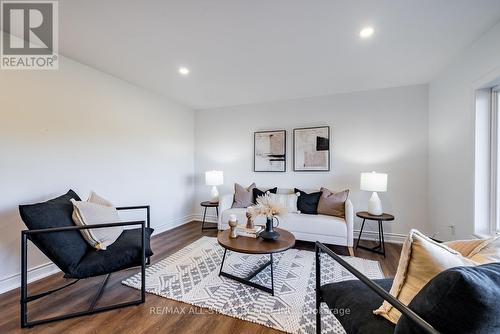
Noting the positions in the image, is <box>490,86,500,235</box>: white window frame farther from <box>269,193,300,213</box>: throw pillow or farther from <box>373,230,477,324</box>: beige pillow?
<box>269,193,300,213</box>: throw pillow

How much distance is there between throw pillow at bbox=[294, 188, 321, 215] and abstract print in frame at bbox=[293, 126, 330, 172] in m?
0.56

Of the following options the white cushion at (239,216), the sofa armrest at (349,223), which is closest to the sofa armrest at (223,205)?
the white cushion at (239,216)

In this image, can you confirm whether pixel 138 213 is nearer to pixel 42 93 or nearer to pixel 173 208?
pixel 173 208

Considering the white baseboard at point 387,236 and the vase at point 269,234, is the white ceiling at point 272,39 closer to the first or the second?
the vase at point 269,234

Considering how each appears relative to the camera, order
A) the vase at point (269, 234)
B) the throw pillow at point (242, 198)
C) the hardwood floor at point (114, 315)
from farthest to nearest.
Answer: the throw pillow at point (242, 198)
the vase at point (269, 234)
the hardwood floor at point (114, 315)

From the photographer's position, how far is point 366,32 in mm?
2021

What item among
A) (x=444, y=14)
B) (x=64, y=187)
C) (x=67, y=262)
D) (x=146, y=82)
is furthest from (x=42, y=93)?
(x=444, y=14)

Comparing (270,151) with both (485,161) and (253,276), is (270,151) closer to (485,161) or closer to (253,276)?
(253,276)

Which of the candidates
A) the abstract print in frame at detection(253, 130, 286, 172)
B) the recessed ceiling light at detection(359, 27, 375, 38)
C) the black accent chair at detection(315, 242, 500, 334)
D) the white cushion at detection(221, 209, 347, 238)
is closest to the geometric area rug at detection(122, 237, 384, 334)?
the white cushion at detection(221, 209, 347, 238)

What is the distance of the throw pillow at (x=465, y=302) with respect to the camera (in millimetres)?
590

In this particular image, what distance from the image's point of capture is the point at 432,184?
310 cm

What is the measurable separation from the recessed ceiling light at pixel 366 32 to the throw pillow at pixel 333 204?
6.76ft

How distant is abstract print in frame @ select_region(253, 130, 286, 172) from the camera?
4.04 m

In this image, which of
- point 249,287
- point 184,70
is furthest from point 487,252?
point 184,70
